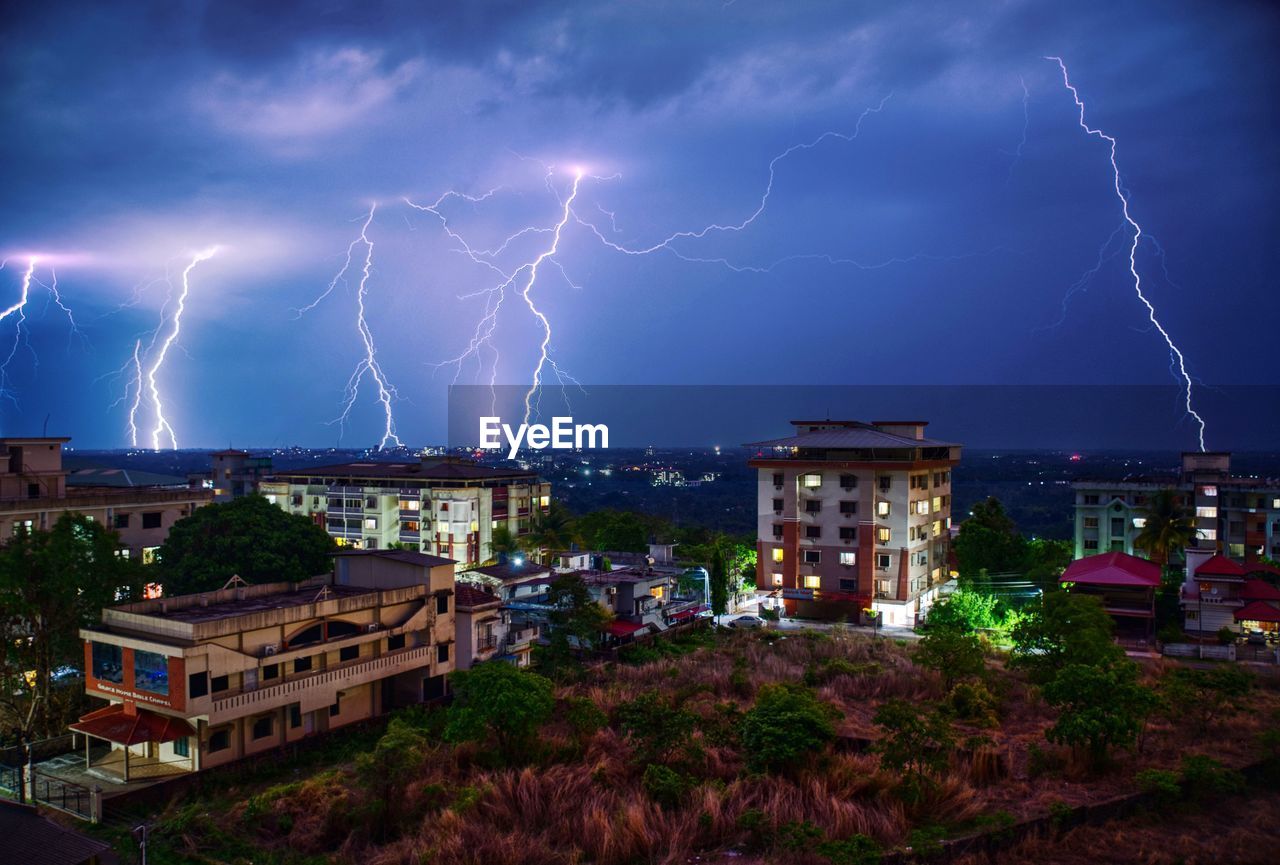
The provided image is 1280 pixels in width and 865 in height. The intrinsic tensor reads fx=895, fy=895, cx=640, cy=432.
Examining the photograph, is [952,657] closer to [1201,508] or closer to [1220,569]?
[1220,569]

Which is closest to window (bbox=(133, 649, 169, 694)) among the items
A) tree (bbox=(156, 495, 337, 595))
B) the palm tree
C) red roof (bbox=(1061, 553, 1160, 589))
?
tree (bbox=(156, 495, 337, 595))

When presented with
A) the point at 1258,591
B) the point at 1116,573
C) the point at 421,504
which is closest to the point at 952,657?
the point at 1116,573

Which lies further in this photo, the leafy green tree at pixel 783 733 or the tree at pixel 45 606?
the tree at pixel 45 606

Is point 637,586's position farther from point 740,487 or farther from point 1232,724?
point 740,487

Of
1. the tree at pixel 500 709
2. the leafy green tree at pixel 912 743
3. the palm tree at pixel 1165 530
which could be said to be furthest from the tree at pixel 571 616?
the palm tree at pixel 1165 530

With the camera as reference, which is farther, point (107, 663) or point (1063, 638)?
point (1063, 638)

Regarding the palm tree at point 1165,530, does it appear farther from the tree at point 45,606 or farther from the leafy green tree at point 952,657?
the tree at point 45,606

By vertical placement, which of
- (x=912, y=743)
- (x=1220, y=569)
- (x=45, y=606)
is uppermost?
(x=45, y=606)
